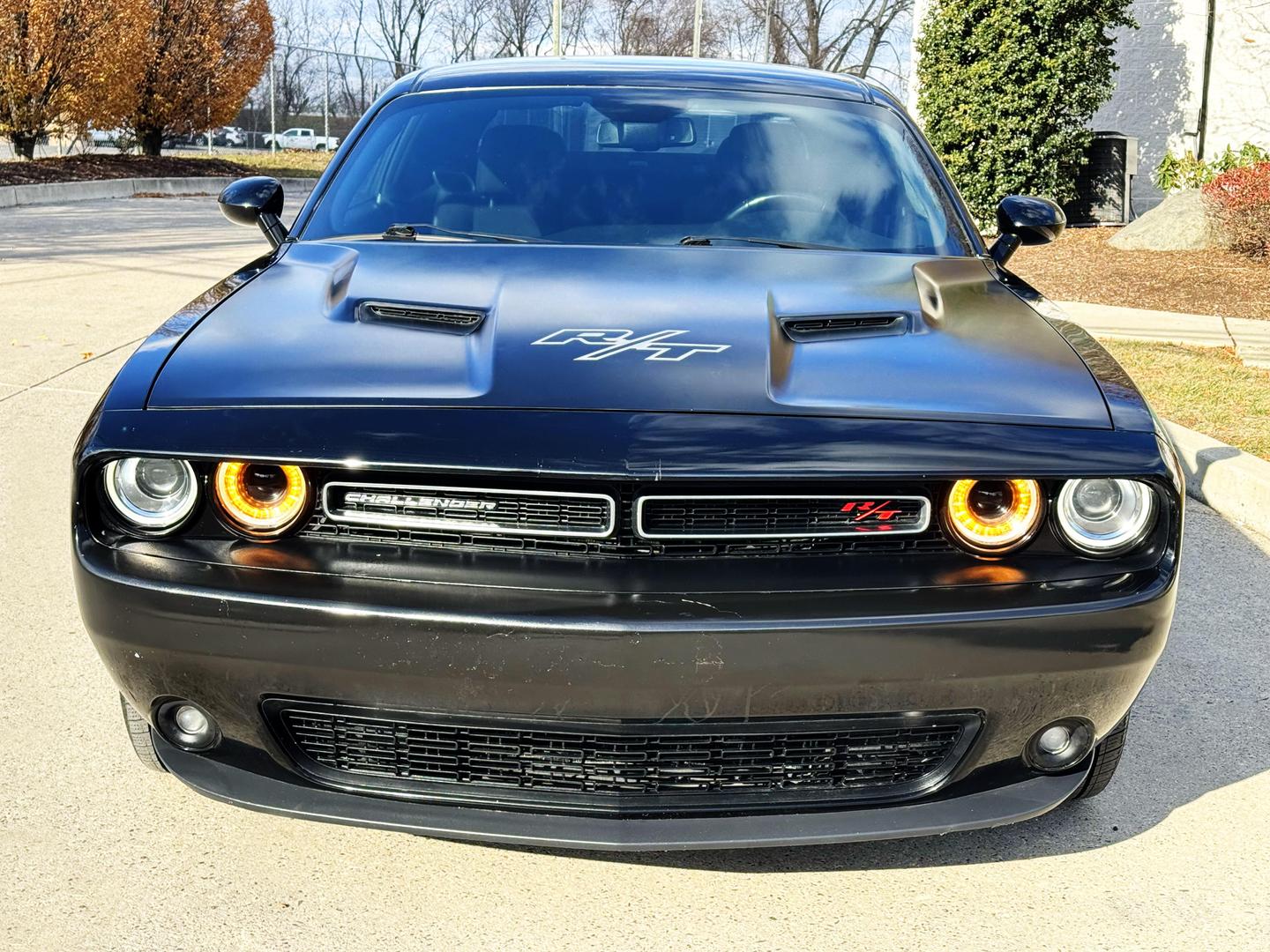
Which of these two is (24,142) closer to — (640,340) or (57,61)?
(57,61)

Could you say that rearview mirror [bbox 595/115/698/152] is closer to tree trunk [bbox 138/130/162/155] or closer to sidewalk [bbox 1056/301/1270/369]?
sidewalk [bbox 1056/301/1270/369]

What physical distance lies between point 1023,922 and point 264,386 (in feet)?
5.49

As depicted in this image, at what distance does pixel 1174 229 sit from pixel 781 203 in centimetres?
1210

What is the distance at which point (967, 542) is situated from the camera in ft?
7.62

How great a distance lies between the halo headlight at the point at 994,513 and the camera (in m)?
2.32

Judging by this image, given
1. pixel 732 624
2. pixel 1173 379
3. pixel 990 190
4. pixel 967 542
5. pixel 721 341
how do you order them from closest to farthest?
1. pixel 732 624
2. pixel 967 542
3. pixel 721 341
4. pixel 1173 379
5. pixel 990 190

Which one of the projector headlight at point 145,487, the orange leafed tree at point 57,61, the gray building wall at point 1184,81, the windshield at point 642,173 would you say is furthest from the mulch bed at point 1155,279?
the orange leafed tree at point 57,61

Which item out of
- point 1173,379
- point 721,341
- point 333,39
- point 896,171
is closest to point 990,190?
point 1173,379

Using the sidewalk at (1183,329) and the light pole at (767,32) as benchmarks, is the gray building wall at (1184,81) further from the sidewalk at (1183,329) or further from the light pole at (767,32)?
the light pole at (767,32)

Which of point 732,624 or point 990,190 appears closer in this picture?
point 732,624

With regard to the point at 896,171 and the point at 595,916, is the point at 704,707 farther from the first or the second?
the point at 896,171

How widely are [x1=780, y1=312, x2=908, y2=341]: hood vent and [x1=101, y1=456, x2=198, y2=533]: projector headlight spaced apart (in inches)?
45.9

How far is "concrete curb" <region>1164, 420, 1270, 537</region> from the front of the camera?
5148 mm

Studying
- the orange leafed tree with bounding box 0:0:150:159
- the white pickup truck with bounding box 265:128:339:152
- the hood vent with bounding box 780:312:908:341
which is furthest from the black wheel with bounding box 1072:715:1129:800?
the white pickup truck with bounding box 265:128:339:152
